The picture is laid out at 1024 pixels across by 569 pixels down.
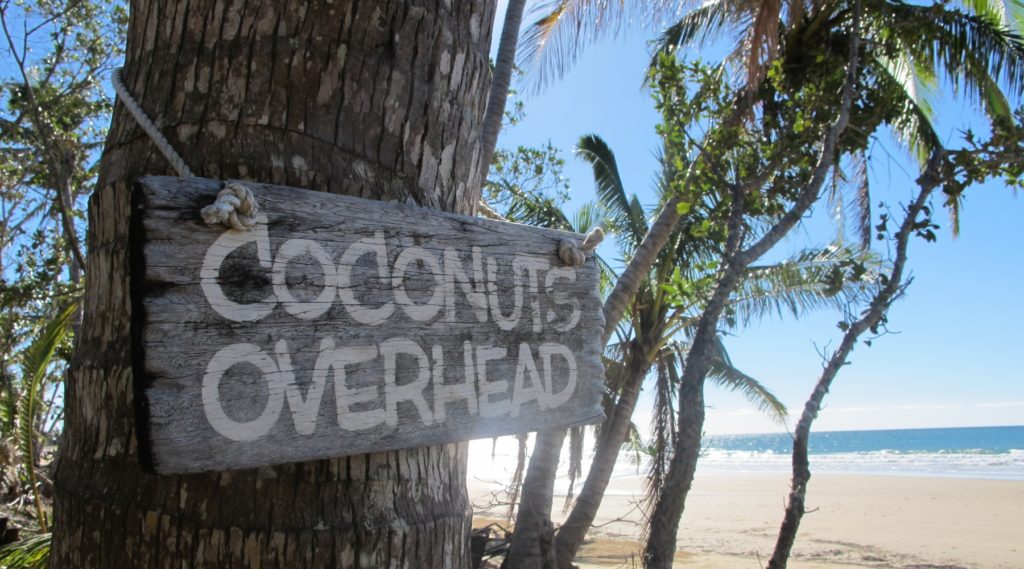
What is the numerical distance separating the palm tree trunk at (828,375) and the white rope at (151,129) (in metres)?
3.83

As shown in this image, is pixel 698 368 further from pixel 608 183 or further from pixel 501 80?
pixel 608 183

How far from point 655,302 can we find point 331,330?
781 cm

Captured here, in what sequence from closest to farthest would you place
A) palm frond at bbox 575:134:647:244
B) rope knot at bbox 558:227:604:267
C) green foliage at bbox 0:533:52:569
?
rope knot at bbox 558:227:604:267
green foliage at bbox 0:533:52:569
palm frond at bbox 575:134:647:244

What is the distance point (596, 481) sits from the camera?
7.11 m

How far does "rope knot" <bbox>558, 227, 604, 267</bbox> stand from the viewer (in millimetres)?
1484

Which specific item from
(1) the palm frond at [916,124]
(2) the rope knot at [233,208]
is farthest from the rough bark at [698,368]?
(1) the palm frond at [916,124]

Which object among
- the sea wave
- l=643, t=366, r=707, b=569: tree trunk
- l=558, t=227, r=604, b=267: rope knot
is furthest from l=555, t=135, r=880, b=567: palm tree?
the sea wave

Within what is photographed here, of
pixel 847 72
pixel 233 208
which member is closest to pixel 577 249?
pixel 233 208

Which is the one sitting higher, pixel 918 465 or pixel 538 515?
pixel 538 515

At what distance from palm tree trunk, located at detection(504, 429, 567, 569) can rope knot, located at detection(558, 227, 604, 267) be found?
4231 mm

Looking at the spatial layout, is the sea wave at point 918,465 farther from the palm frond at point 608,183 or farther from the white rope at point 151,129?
the white rope at point 151,129

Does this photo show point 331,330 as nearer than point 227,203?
No

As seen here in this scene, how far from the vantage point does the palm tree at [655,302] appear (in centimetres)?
715

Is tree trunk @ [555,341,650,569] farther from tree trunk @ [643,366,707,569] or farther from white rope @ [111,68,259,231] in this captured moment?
white rope @ [111,68,259,231]
